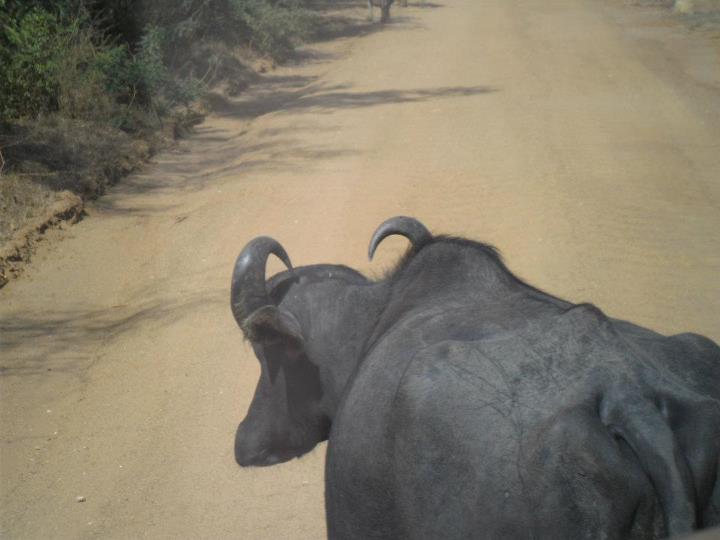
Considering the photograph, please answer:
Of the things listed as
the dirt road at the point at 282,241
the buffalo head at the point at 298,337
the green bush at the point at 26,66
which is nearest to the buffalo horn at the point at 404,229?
the buffalo head at the point at 298,337

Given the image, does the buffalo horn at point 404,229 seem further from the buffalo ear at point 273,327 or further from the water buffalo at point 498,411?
the buffalo ear at point 273,327

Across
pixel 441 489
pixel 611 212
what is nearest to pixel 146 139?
pixel 611 212

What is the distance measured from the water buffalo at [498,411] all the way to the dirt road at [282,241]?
215 cm

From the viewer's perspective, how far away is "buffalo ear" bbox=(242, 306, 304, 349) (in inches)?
159

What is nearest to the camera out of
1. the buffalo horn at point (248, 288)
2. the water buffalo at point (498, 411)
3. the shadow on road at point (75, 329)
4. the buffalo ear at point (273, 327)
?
the water buffalo at point (498, 411)

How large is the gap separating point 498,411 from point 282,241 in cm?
677

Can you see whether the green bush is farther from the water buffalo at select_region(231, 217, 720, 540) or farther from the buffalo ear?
the water buffalo at select_region(231, 217, 720, 540)

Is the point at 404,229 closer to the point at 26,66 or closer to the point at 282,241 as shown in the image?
the point at 282,241

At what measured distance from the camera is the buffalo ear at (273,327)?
4.03 meters

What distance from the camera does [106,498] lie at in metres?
5.93

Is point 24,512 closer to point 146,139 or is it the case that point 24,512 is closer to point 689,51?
point 146,139

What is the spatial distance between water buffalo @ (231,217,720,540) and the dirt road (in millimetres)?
2150

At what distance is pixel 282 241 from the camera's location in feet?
30.9

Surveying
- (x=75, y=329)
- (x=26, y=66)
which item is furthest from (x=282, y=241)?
(x=26, y=66)
